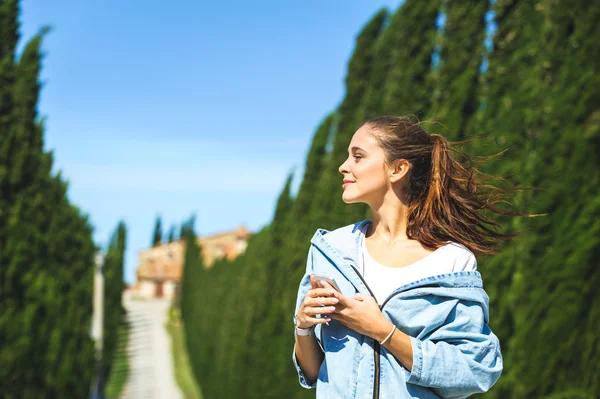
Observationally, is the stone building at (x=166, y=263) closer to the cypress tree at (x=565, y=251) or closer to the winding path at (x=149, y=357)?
the winding path at (x=149, y=357)

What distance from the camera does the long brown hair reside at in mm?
2143

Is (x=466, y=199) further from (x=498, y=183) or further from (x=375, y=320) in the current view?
(x=498, y=183)

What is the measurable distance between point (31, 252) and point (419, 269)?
6797 millimetres

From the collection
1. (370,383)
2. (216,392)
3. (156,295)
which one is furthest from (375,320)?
(156,295)

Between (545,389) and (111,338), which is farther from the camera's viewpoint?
(111,338)

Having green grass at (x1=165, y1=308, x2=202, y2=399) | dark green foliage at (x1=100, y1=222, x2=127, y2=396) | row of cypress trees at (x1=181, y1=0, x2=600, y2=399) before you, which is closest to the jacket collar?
row of cypress trees at (x1=181, y1=0, x2=600, y2=399)

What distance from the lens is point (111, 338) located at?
18641 mm

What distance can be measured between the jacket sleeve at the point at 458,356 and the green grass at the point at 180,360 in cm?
1988

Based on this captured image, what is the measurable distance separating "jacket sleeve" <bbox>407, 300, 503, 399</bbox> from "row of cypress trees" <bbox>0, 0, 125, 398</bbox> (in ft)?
21.8

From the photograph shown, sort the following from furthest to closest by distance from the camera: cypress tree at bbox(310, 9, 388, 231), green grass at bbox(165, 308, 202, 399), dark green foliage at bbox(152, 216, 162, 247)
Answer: dark green foliage at bbox(152, 216, 162, 247) < green grass at bbox(165, 308, 202, 399) < cypress tree at bbox(310, 9, 388, 231)

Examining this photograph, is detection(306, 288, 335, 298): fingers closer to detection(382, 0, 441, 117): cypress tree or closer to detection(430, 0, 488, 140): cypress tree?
detection(430, 0, 488, 140): cypress tree

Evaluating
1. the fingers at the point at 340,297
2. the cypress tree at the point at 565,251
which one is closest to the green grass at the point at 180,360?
the cypress tree at the point at 565,251

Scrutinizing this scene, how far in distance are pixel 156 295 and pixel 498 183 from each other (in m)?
51.3

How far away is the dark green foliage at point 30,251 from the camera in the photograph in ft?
24.8
